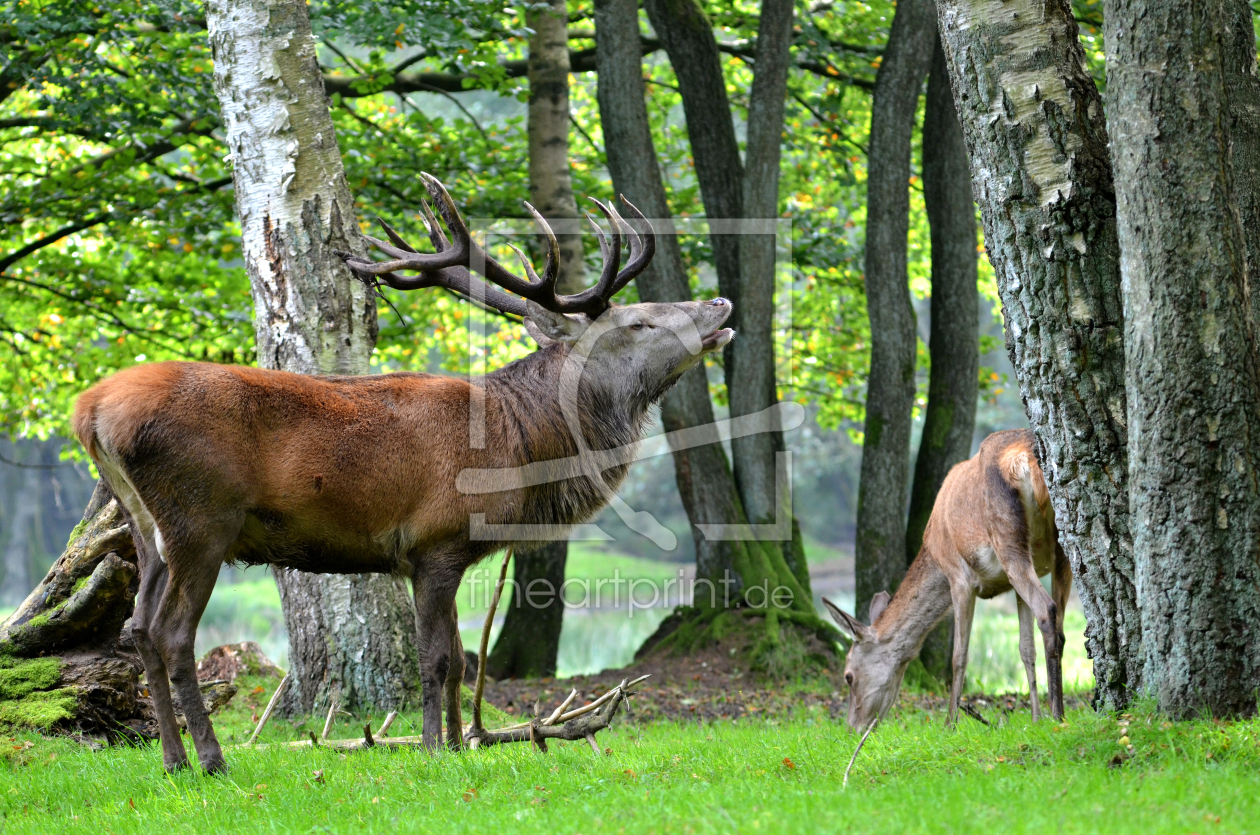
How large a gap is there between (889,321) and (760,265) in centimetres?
136

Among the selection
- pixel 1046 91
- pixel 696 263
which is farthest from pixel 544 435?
pixel 696 263

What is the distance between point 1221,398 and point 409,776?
3.62 m

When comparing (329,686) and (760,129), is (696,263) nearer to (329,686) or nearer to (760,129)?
(760,129)

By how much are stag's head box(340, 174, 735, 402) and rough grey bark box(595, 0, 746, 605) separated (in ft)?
11.3

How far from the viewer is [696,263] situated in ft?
42.5

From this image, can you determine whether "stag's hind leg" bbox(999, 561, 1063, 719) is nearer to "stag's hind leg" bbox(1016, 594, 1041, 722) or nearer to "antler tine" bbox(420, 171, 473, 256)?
"stag's hind leg" bbox(1016, 594, 1041, 722)

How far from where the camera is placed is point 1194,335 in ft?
13.1

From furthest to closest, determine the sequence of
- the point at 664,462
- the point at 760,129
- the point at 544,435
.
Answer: the point at 664,462 < the point at 760,129 < the point at 544,435

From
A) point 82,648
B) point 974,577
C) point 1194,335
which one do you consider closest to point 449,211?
point 82,648

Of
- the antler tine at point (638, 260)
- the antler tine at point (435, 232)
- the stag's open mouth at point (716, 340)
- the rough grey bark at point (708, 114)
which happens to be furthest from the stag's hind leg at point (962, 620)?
the antler tine at point (435, 232)

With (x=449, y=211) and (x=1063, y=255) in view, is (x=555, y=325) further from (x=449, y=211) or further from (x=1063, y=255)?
(x=1063, y=255)

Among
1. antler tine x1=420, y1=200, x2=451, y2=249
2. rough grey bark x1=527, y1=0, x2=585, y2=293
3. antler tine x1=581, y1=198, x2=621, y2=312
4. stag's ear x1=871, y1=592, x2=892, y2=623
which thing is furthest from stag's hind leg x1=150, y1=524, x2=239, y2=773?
rough grey bark x1=527, y1=0, x2=585, y2=293

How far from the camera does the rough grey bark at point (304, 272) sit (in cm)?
686

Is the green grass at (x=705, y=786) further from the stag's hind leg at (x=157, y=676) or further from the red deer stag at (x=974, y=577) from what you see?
the red deer stag at (x=974, y=577)
